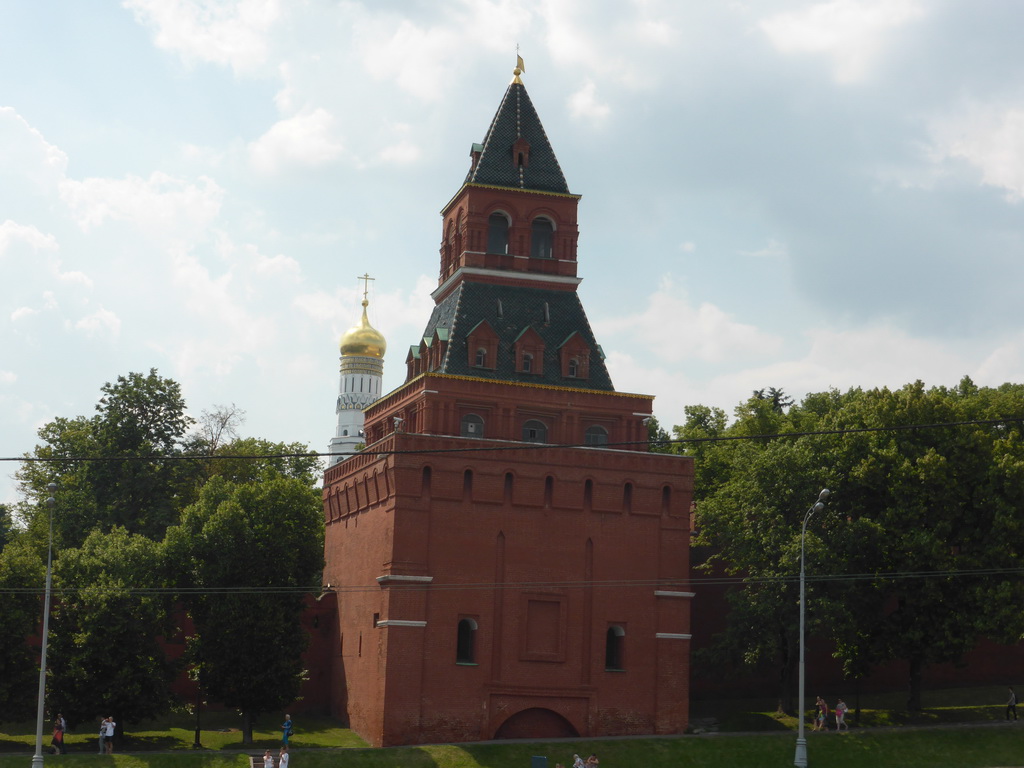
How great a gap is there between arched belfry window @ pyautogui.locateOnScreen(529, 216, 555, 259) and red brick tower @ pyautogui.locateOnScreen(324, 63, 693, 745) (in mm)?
99

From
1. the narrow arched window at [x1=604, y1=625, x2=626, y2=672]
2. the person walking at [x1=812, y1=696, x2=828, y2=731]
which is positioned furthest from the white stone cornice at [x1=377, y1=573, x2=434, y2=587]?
the person walking at [x1=812, y1=696, x2=828, y2=731]

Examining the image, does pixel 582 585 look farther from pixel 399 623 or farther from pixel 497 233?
pixel 497 233

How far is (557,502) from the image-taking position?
167 ft

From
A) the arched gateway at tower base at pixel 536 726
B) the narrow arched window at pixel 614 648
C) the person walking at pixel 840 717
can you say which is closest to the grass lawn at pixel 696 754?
the person walking at pixel 840 717

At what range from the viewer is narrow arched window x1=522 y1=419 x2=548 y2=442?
52.5 metres

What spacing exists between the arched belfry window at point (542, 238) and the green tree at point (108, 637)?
63.8 feet

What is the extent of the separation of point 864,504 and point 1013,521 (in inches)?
217

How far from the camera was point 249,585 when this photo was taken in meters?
52.5

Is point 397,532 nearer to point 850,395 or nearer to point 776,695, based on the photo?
point 776,695

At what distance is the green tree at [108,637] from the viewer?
4962 centimetres

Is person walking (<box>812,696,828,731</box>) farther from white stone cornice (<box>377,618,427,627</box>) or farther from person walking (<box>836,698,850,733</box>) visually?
white stone cornice (<box>377,618,427,627</box>)

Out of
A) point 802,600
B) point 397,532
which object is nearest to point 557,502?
point 397,532

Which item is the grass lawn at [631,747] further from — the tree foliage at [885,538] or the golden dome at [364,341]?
the golden dome at [364,341]

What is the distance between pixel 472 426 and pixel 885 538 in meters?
16.1
